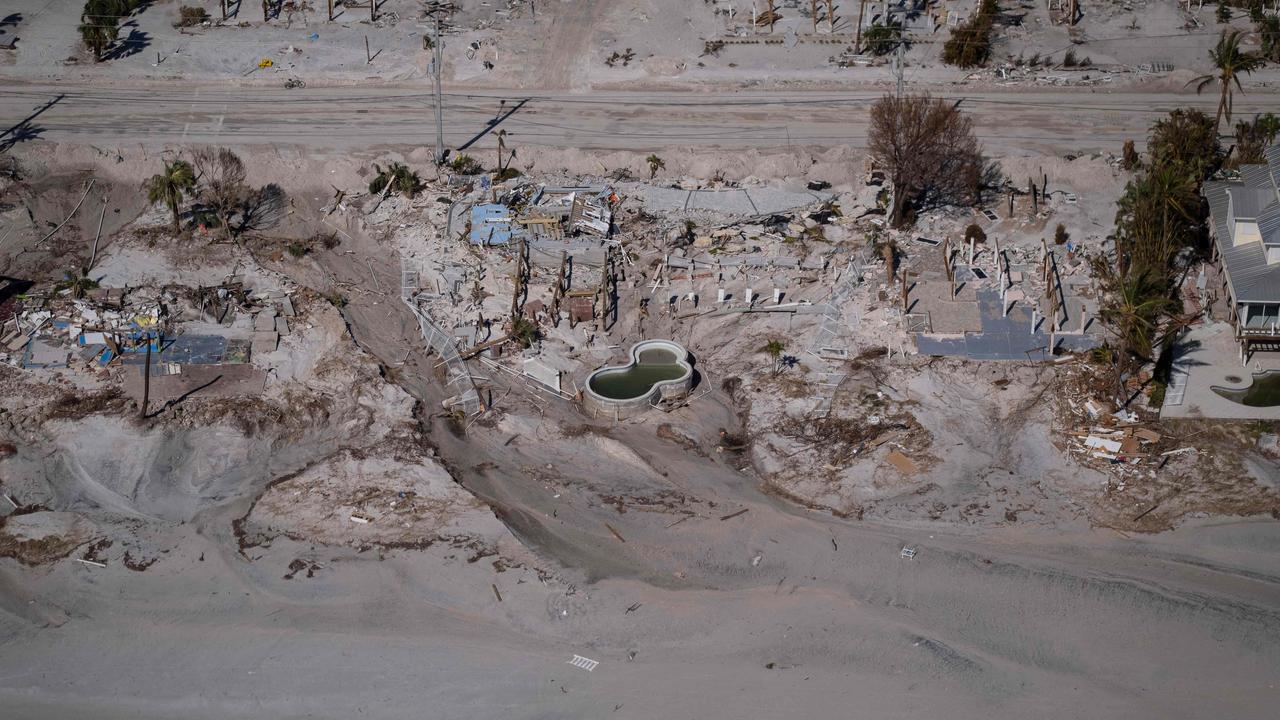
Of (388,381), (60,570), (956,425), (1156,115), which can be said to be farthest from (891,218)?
(60,570)

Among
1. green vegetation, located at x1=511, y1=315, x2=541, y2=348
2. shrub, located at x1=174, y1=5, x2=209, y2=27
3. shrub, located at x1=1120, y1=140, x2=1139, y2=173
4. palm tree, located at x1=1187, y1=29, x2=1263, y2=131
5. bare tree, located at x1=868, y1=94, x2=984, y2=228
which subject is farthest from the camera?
shrub, located at x1=174, y1=5, x2=209, y2=27

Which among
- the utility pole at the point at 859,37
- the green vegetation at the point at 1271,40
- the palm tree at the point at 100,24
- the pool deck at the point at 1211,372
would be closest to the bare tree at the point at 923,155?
the pool deck at the point at 1211,372

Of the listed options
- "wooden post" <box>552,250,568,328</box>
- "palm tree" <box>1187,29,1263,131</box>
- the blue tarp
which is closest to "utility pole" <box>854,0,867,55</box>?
"palm tree" <box>1187,29,1263,131</box>

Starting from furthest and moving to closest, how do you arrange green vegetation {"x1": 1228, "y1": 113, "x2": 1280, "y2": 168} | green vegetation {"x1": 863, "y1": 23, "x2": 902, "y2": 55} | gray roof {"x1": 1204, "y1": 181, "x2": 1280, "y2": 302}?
green vegetation {"x1": 863, "y1": 23, "x2": 902, "y2": 55} < green vegetation {"x1": 1228, "y1": 113, "x2": 1280, "y2": 168} < gray roof {"x1": 1204, "y1": 181, "x2": 1280, "y2": 302}

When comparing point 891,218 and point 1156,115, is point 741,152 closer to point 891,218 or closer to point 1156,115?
point 891,218

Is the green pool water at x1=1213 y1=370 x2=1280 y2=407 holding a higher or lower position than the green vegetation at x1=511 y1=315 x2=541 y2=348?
lower

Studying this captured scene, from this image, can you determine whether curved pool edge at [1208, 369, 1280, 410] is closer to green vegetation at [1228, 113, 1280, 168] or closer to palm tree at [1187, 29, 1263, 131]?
green vegetation at [1228, 113, 1280, 168]

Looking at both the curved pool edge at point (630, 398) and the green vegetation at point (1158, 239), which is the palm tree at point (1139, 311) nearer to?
the green vegetation at point (1158, 239)

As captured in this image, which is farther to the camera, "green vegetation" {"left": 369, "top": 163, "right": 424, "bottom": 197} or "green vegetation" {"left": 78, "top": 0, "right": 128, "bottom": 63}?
"green vegetation" {"left": 78, "top": 0, "right": 128, "bottom": 63}
